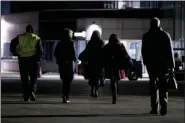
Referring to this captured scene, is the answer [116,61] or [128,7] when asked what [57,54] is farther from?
[128,7]

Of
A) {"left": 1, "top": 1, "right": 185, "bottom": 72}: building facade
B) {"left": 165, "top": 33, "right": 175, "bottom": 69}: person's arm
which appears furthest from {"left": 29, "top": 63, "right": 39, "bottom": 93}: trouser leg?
{"left": 1, "top": 1, "right": 185, "bottom": 72}: building facade

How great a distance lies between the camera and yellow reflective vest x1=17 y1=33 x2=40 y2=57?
12445 mm

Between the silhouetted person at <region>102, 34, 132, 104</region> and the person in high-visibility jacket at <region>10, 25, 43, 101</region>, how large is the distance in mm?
1625

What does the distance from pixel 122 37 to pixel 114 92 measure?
23024mm

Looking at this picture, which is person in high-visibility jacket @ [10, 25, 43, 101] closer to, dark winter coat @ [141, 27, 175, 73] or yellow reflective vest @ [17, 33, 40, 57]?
yellow reflective vest @ [17, 33, 40, 57]

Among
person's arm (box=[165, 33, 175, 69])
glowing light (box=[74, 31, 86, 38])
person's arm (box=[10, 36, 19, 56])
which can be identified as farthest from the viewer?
glowing light (box=[74, 31, 86, 38])

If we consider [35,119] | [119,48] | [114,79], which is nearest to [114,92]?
[114,79]

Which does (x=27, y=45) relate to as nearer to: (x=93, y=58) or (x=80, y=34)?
(x=93, y=58)

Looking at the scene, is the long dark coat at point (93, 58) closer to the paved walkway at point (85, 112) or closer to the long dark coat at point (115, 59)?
the long dark coat at point (115, 59)

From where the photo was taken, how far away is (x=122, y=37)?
35031 mm

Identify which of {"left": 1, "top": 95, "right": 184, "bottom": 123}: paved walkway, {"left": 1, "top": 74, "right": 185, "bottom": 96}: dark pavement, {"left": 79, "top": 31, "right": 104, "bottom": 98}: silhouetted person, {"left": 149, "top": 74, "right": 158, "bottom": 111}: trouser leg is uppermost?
{"left": 79, "top": 31, "right": 104, "bottom": 98}: silhouetted person

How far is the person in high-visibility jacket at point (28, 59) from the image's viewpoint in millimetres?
12430

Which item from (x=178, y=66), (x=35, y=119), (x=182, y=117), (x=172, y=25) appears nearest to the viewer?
(x=35, y=119)

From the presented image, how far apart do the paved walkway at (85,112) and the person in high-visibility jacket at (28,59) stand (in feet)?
1.23
